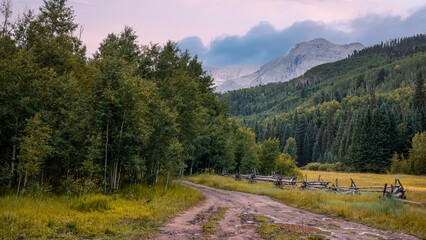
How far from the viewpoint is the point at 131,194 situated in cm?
1639

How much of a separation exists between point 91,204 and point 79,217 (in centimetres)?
205

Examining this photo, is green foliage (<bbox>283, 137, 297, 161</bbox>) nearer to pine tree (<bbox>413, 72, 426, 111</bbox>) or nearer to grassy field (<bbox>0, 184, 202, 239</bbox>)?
pine tree (<bbox>413, 72, 426, 111</bbox>)

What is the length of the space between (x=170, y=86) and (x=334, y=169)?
8085cm

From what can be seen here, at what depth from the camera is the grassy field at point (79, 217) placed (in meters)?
8.48

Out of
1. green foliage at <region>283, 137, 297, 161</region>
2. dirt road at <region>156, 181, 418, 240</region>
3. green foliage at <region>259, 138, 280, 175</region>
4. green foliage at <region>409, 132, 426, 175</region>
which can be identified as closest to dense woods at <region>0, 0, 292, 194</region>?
dirt road at <region>156, 181, 418, 240</region>

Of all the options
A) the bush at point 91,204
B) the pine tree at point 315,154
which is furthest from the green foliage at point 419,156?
the bush at point 91,204

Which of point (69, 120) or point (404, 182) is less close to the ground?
point (69, 120)

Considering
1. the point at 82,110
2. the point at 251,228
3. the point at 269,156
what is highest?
the point at 82,110

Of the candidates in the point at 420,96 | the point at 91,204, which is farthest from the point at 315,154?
the point at 91,204

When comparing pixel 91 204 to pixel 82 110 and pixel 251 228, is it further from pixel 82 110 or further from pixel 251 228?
pixel 251 228

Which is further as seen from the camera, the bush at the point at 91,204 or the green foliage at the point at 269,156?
the green foliage at the point at 269,156

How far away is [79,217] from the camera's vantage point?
10391 millimetres

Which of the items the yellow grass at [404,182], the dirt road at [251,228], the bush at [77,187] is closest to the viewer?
the dirt road at [251,228]

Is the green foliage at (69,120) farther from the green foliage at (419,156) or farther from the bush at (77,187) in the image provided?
the green foliage at (419,156)
